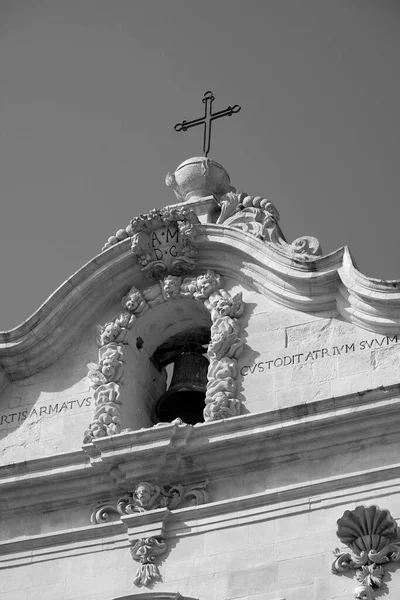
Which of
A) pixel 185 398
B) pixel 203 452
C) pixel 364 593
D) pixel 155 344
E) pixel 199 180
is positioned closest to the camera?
pixel 364 593

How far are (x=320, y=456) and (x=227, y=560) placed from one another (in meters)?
1.40

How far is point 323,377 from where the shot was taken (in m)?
22.0

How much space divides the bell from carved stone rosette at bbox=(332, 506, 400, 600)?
10.6 feet

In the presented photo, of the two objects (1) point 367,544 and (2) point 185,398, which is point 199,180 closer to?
(2) point 185,398

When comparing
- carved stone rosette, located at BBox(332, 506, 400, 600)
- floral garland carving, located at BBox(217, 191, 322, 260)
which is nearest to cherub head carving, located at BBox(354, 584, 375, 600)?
carved stone rosette, located at BBox(332, 506, 400, 600)

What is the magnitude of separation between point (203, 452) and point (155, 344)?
98.9 inches

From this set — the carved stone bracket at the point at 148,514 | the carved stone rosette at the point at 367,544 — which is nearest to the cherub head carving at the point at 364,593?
the carved stone rosette at the point at 367,544

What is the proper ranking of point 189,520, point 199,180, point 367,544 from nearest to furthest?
1. point 367,544
2. point 189,520
3. point 199,180

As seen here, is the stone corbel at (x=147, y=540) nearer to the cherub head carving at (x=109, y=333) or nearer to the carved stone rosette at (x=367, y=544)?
the carved stone rosette at (x=367, y=544)

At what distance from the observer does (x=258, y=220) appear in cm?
2370

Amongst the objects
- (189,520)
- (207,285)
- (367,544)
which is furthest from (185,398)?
(367,544)

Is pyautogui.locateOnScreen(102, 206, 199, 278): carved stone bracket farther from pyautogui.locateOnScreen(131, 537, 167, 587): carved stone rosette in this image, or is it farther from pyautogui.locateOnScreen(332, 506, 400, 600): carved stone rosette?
pyautogui.locateOnScreen(332, 506, 400, 600): carved stone rosette

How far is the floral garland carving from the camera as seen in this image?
76.1 feet

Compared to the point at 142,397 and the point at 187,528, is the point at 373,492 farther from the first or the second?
the point at 142,397
